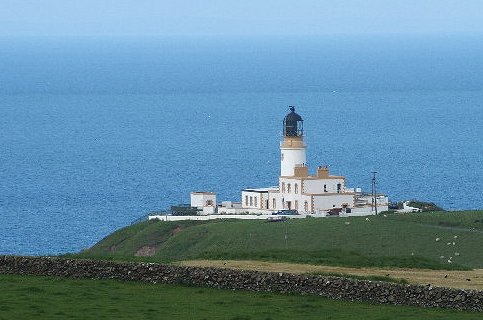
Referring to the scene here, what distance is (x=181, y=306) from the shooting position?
39.8 metres

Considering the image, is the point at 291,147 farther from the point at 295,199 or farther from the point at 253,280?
the point at 253,280

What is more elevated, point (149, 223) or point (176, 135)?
point (176, 135)

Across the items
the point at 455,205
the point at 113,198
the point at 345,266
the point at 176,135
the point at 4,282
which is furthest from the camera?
the point at 176,135

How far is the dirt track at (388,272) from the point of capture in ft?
151

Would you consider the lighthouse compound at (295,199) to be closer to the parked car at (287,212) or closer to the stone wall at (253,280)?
the parked car at (287,212)

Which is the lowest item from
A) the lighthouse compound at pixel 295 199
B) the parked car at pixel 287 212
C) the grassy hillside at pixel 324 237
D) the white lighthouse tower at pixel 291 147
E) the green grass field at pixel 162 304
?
the green grass field at pixel 162 304

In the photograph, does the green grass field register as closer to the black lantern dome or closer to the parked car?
the parked car

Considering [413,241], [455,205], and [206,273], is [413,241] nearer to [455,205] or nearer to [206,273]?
[206,273]

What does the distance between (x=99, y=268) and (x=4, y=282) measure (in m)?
2.58

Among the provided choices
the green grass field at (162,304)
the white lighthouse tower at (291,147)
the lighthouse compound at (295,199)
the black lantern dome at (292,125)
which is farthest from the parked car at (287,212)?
the green grass field at (162,304)

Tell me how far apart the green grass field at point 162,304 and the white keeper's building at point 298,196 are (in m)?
47.1

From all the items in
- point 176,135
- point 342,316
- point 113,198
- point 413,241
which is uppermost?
point 176,135

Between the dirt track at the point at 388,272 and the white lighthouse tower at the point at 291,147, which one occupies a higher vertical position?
the white lighthouse tower at the point at 291,147

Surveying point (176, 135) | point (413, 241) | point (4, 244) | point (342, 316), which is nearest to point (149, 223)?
point (4, 244)
